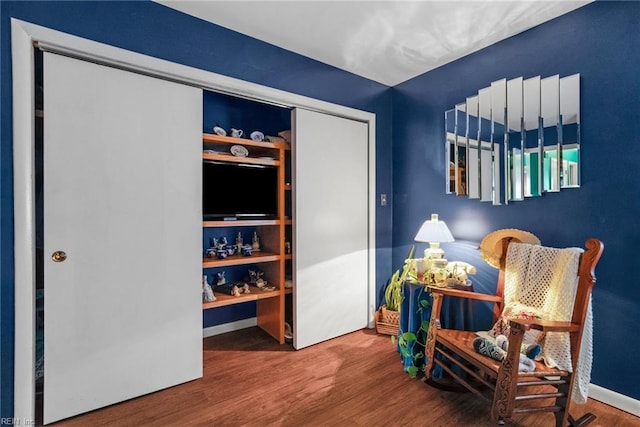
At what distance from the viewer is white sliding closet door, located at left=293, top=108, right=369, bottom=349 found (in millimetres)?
2539

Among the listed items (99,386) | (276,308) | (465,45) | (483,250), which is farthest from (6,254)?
(465,45)

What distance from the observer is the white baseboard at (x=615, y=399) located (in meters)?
1.74

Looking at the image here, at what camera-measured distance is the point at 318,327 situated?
266cm

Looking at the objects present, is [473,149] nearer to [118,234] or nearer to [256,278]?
[256,278]

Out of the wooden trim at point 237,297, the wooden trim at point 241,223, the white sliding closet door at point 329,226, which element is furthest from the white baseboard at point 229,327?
the wooden trim at point 241,223

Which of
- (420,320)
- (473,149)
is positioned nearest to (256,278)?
(420,320)

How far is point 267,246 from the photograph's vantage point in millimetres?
2826

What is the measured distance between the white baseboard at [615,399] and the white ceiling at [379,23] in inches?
93.3

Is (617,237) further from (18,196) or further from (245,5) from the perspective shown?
(18,196)

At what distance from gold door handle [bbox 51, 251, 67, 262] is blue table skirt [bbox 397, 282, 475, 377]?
7.04 ft

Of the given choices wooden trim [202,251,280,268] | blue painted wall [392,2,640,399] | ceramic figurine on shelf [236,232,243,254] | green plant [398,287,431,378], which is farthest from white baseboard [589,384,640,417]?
ceramic figurine on shelf [236,232,243,254]

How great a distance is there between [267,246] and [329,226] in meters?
0.61

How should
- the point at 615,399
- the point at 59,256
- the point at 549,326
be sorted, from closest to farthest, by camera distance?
the point at 549,326, the point at 59,256, the point at 615,399

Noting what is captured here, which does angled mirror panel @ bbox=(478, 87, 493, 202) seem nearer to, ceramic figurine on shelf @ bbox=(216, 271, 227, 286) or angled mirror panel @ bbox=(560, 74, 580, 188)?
angled mirror panel @ bbox=(560, 74, 580, 188)
